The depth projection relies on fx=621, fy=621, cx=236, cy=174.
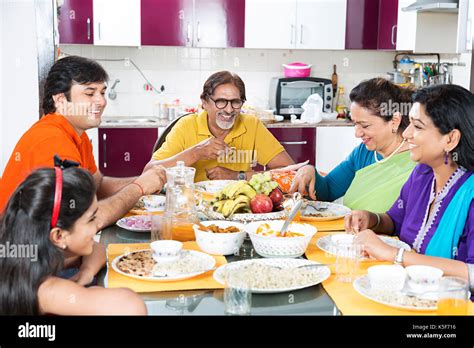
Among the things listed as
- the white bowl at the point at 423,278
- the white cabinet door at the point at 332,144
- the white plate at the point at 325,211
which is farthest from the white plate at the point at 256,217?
the white cabinet door at the point at 332,144

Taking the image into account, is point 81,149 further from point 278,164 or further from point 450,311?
point 450,311

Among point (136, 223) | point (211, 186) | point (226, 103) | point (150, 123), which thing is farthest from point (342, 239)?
point (150, 123)

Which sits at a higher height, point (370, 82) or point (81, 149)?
point (370, 82)

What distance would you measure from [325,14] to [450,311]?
434cm

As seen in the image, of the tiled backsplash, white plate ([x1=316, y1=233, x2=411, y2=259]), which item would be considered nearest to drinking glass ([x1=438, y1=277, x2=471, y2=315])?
white plate ([x1=316, y1=233, x2=411, y2=259])

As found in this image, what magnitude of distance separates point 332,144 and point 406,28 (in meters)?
1.15

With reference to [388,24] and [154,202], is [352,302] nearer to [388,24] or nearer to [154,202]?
[154,202]

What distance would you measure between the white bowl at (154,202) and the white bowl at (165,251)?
78cm

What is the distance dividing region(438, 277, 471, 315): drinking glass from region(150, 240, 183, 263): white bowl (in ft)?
2.53

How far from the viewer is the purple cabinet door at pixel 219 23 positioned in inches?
211

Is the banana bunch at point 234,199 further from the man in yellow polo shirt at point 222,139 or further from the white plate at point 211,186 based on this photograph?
the man in yellow polo shirt at point 222,139

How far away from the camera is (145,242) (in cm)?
221

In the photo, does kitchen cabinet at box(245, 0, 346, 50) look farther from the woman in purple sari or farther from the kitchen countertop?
the woman in purple sari
